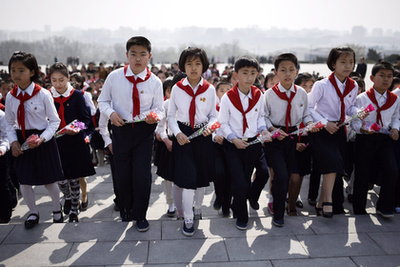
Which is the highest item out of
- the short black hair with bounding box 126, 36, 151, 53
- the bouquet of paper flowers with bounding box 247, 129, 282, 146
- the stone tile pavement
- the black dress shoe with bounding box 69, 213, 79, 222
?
the short black hair with bounding box 126, 36, 151, 53

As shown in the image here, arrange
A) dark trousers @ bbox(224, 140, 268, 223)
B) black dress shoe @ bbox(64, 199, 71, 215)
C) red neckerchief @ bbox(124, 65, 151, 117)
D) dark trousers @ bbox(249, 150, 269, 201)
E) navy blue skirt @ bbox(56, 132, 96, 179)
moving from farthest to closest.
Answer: black dress shoe @ bbox(64, 199, 71, 215) < navy blue skirt @ bbox(56, 132, 96, 179) < dark trousers @ bbox(249, 150, 269, 201) < dark trousers @ bbox(224, 140, 268, 223) < red neckerchief @ bbox(124, 65, 151, 117)

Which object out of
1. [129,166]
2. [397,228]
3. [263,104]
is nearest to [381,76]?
[263,104]

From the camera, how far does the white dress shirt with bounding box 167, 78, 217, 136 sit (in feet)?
11.0

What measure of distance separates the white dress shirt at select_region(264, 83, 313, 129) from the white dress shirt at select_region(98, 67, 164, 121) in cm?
132

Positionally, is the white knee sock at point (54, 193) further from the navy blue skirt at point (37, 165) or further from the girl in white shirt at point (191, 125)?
the girl in white shirt at point (191, 125)

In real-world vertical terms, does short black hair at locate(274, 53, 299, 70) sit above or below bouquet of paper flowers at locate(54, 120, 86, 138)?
above

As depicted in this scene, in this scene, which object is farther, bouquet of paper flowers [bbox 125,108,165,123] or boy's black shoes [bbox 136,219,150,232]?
boy's black shoes [bbox 136,219,150,232]

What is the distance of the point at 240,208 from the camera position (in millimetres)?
3400

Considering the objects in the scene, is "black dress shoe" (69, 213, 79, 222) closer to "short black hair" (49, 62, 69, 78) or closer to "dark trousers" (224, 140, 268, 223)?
"short black hair" (49, 62, 69, 78)

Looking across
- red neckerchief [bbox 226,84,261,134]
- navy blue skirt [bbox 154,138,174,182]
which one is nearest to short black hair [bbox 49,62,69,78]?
navy blue skirt [bbox 154,138,174,182]

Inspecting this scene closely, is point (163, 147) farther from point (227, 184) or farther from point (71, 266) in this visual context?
point (71, 266)

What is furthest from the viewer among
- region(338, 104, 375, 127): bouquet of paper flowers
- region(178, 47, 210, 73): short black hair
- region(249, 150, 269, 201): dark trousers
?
region(249, 150, 269, 201): dark trousers

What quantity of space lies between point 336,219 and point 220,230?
139cm

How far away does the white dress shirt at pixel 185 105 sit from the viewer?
3354mm
